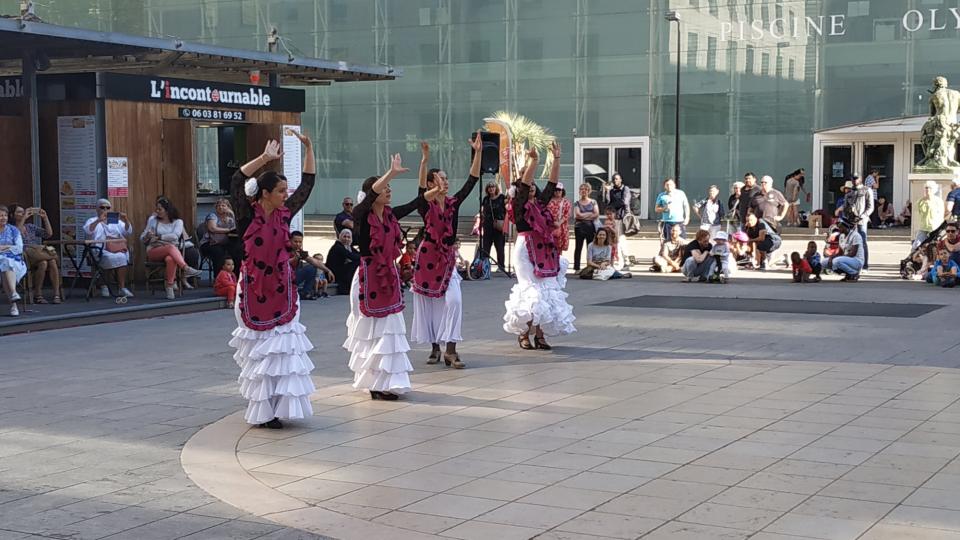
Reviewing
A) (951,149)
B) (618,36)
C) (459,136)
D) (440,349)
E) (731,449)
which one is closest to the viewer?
(731,449)

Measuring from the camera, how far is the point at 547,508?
20.4 ft

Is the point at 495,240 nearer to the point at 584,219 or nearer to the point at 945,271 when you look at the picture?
the point at 584,219

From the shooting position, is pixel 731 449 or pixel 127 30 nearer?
pixel 731 449

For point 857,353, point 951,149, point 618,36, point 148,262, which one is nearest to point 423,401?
point 857,353

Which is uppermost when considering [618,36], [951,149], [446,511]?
[618,36]

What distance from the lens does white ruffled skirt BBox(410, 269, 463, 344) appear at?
10727mm

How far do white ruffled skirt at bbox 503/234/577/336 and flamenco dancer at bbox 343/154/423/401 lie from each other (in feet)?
8.53

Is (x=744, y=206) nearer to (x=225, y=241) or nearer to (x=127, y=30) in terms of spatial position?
(x=225, y=241)

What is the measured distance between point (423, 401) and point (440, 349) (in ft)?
6.75

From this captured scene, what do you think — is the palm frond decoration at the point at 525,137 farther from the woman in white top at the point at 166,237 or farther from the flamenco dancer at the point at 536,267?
the flamenco dancer at the point at 536,267

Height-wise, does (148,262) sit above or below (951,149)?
below

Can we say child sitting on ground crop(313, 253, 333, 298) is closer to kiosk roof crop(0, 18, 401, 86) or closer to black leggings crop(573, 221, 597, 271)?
kiosk roof crop(0, 18, 401, 86)

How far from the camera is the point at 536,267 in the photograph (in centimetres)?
1170

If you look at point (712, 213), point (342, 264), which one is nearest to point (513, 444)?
point (342, 264)
